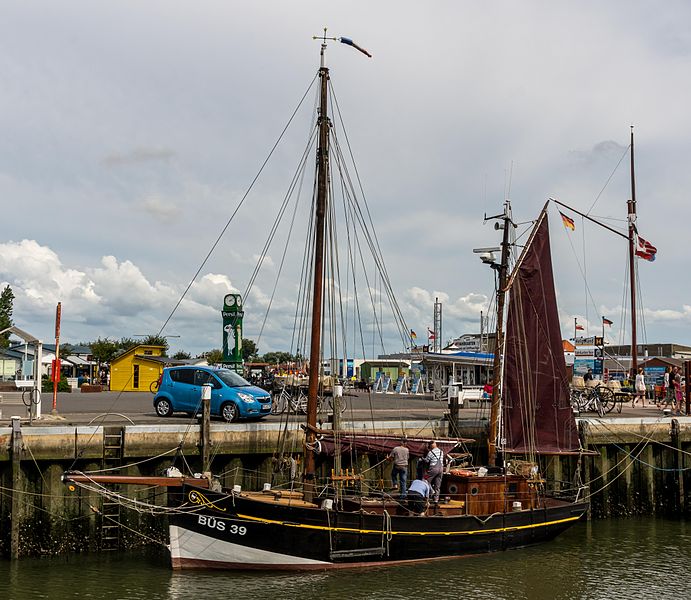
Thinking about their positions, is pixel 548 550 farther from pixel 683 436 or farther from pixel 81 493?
pixel 81 493

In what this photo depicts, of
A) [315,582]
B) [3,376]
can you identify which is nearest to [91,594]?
[315,582]

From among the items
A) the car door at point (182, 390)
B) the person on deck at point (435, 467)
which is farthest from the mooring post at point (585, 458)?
the car door at point (182, 390)

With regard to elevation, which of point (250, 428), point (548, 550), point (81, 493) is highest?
point (250, 428)

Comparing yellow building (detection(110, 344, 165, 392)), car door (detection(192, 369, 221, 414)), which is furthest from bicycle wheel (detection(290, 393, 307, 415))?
yellow building (detection(110, 344, 165, 392))

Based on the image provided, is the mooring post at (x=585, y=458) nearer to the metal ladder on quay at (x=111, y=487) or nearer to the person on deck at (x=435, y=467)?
the person on deck at (x=435, y=467)

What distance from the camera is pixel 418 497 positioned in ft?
68.2

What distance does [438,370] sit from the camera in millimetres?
50344

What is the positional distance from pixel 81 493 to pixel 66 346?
105134 millimetres

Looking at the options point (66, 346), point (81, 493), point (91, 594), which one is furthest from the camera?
point (66, 346)

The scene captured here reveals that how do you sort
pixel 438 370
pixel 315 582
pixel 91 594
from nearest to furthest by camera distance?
pixel 91 594 < pixel 315 582 < pixel 438 370

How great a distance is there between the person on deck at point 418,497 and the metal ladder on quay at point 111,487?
8087 millimetres

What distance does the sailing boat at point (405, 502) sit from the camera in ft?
63.3

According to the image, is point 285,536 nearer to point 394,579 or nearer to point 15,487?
point 394,579

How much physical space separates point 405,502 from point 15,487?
10411mm
